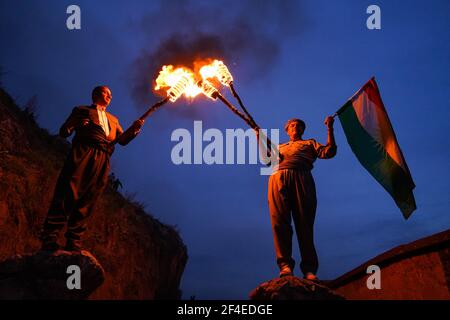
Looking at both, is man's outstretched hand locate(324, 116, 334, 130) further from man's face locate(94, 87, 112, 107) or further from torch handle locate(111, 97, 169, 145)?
man's face locate(94, 87, 112, 107)

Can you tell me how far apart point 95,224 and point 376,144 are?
10296mm

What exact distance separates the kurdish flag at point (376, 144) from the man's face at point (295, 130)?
0.96 metres

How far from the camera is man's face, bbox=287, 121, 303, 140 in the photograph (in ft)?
26.9

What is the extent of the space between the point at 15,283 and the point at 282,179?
4.66m

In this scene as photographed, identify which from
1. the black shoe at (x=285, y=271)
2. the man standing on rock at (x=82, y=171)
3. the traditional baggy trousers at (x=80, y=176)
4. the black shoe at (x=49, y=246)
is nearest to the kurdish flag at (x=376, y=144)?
the black shoe at (x=285, y=271)

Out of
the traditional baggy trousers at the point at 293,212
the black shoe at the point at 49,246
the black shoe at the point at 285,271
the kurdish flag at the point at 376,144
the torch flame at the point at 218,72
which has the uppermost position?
the torch flame at the point at 218,72

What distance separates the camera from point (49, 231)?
6.15 m

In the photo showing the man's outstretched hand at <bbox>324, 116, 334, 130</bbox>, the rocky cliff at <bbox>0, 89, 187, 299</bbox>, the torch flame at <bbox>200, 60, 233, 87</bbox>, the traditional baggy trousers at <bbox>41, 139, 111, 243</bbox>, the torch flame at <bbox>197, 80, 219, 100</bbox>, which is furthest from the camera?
the rocky cliff at <bbox>0, 89, 187, 299</bbox>

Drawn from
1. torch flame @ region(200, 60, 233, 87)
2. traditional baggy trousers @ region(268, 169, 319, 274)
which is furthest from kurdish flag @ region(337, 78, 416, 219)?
torch flame @ region(200, 60, 233, 87)

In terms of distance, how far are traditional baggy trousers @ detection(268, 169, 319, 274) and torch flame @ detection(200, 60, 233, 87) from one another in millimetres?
2340

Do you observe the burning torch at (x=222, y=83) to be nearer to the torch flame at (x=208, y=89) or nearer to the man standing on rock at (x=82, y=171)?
the torch flame at (x=208, y=89)

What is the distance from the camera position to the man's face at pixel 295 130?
26.9 feet
